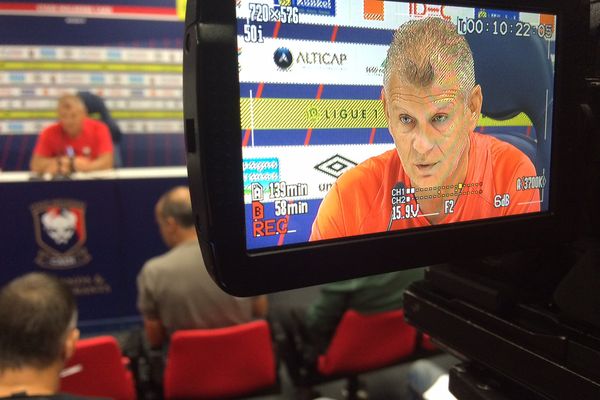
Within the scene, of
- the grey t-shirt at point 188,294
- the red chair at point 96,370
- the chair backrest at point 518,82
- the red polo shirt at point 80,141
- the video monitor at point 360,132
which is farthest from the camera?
the red polo shirt at point 80,141

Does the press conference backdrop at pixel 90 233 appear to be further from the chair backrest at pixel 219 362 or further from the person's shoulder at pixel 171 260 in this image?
the chair backrest at pixel 219 362

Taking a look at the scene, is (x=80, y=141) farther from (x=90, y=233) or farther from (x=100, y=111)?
(x=90, y=233)

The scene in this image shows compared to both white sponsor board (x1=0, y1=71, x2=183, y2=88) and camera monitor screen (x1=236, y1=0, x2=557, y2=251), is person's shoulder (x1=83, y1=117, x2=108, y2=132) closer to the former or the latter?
white sponsor board (x1=0, y1=71, x2=183, y2=88)

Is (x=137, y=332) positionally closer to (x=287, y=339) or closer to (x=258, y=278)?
(x=287, y=339)

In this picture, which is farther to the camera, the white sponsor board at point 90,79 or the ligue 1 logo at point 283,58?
the white sponsor board at point 90,79

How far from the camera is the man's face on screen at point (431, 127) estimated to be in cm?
60

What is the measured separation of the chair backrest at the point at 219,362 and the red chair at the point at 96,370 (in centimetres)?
18

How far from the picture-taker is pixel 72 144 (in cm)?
346

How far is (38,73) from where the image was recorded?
333 centimetres

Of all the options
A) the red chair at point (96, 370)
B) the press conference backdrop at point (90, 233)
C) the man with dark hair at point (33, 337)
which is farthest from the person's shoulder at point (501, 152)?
the press conference backdrop at point (90, 233)

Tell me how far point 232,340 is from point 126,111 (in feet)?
7.41

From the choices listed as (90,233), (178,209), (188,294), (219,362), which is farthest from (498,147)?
(90,233)

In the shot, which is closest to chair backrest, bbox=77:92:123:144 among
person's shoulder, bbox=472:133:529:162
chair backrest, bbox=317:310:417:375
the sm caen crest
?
the sm caen crest

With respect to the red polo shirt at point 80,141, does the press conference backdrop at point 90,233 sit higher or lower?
lower
